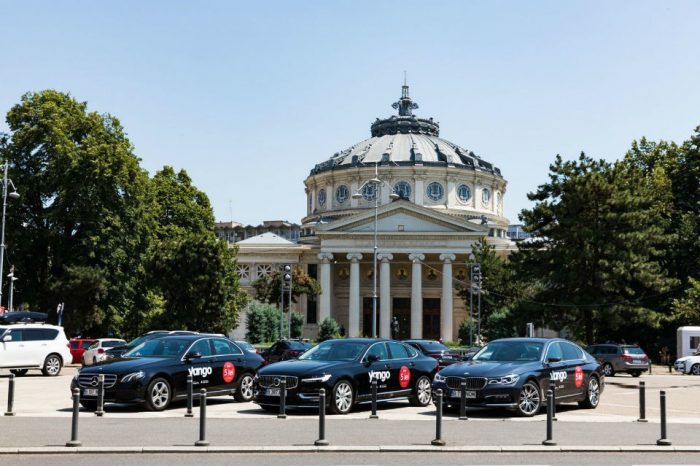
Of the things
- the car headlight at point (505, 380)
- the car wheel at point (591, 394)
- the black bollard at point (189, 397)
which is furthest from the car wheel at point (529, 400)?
the black bollard at point (189, 397)

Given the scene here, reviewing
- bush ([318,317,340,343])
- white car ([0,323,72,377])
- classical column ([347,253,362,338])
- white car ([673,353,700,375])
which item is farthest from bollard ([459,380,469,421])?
classical column ([347,253,362,338])

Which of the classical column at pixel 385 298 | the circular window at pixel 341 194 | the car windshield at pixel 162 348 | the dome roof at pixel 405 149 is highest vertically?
the dome roof at pixel 405 149

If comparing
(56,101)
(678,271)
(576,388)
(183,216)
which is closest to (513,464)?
(576,388)

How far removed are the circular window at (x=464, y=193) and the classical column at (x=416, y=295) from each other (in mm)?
20501

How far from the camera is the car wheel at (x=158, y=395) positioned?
60.0ft

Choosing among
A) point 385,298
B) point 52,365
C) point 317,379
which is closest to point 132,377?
point 317,379

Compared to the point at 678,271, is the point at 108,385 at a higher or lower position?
lower

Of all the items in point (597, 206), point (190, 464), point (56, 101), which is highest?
point (56, 101)

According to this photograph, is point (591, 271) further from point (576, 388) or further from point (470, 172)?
point (470, 172)

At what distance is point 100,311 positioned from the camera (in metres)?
50.1

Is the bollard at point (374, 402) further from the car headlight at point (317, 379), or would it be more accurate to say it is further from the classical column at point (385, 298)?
the classical column at point (385, 298)

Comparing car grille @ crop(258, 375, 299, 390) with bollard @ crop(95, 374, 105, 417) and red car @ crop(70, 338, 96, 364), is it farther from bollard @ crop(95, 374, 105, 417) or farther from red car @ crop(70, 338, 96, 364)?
red car @ crop(70, 338, 96, 364)

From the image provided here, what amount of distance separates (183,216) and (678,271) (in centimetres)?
3596

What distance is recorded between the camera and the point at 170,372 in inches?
741
